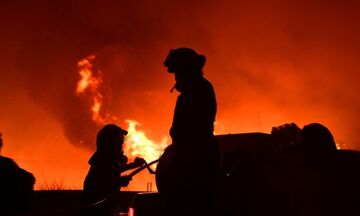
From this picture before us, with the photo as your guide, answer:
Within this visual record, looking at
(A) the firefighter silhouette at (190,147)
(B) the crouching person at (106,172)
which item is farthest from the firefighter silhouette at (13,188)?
(A) the firefighter silhouette at (190,147)

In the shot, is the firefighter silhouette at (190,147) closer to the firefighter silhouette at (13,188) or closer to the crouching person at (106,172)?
the crouching person at (106,172)

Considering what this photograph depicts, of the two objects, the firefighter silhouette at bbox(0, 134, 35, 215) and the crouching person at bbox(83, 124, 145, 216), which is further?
the crouching person at bbox(83, 124, 145, 216)

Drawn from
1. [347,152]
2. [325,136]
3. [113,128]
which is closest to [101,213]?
[113,128]

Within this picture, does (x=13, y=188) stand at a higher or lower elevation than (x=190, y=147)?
lower

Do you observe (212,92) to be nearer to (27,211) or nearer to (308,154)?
(308,154)

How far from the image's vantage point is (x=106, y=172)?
4367 millimetres

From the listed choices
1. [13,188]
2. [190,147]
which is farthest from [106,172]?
[190,147]

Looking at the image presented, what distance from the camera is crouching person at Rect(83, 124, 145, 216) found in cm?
405

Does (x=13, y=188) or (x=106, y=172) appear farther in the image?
(x=106, y=172)

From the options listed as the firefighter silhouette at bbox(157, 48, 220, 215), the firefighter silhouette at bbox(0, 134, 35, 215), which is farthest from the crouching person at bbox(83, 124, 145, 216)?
the firefighter silhouette at bbox(157, 48, 220, 215)

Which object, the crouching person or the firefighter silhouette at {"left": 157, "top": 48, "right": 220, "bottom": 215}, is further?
the crouching person

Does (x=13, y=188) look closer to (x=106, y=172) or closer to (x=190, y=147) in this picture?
(x=106, y=172)

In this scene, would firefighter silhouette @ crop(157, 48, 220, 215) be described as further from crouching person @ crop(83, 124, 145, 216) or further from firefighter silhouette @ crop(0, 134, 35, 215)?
firefighter silhouette @ crop(0, 134, 35, 215)

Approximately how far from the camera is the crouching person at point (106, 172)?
405 centimetres
